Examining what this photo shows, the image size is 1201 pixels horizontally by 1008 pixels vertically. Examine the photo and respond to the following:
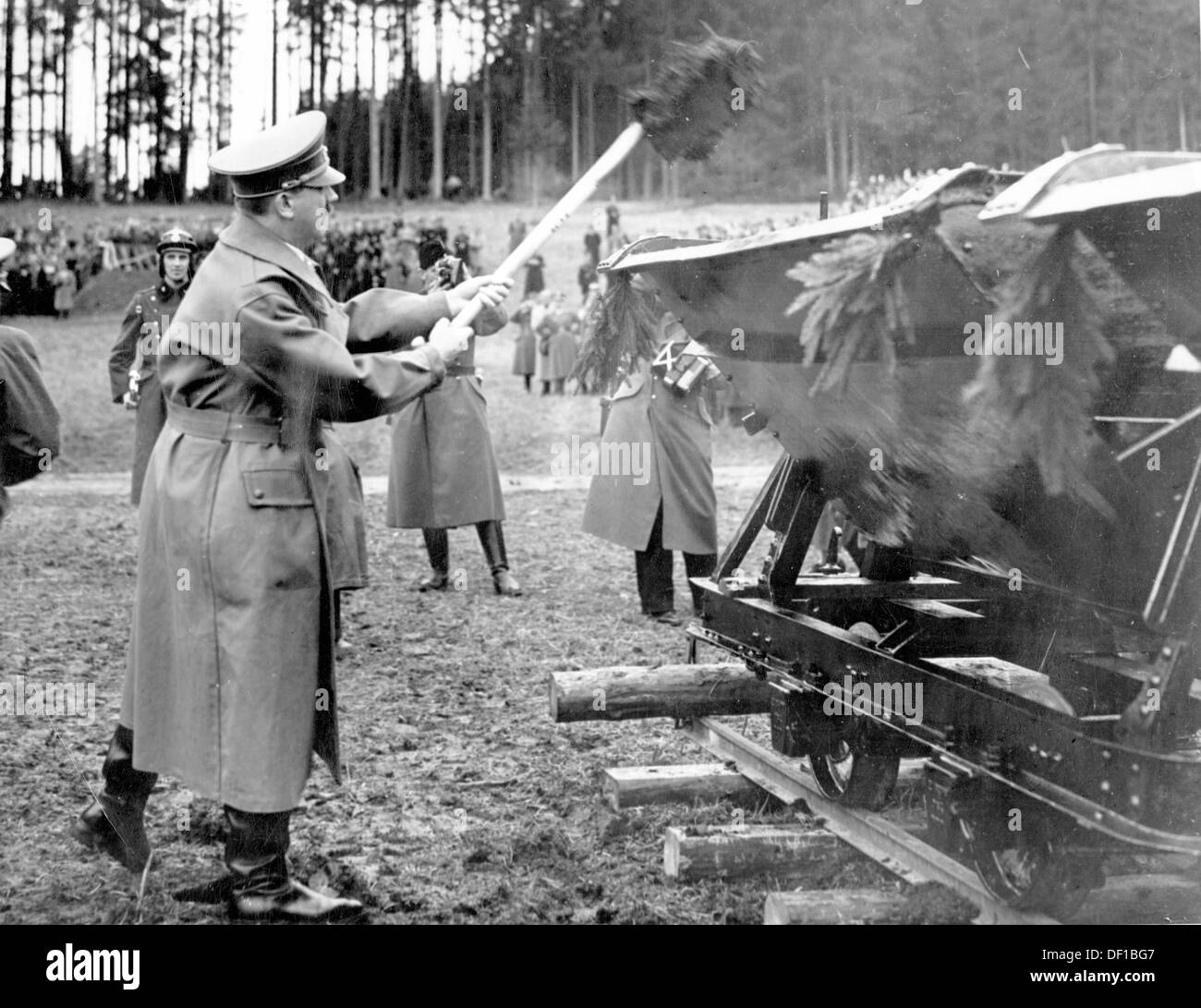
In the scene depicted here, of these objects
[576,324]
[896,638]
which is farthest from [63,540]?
[576,324]

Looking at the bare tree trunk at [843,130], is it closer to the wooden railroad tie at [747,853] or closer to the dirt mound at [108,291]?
the wooden railroad tie at [747,853]

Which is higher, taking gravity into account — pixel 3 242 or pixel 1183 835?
pixel 3 242

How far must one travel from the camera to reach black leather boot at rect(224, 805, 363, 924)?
3316mm

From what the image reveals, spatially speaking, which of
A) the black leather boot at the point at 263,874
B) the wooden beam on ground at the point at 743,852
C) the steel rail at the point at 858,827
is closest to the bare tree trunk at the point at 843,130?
the steel rail at the point at 858,827

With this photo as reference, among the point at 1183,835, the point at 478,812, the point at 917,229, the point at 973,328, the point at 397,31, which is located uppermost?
the point at 397,31

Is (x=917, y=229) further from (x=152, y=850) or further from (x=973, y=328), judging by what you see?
(x=152, y=850)

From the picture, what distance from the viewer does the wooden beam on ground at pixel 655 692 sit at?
4.43 m

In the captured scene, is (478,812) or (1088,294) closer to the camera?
(1088,294)

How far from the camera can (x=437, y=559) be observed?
8.12m

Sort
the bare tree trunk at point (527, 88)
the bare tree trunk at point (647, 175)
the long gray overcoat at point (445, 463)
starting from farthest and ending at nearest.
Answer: the bare tree trunk at point (647, 175) < the long gray overcoat at point (445, 463) < the bare tree trunk at point (527, 88)

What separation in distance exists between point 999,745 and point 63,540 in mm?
8354

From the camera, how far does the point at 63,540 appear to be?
979 centimetres
